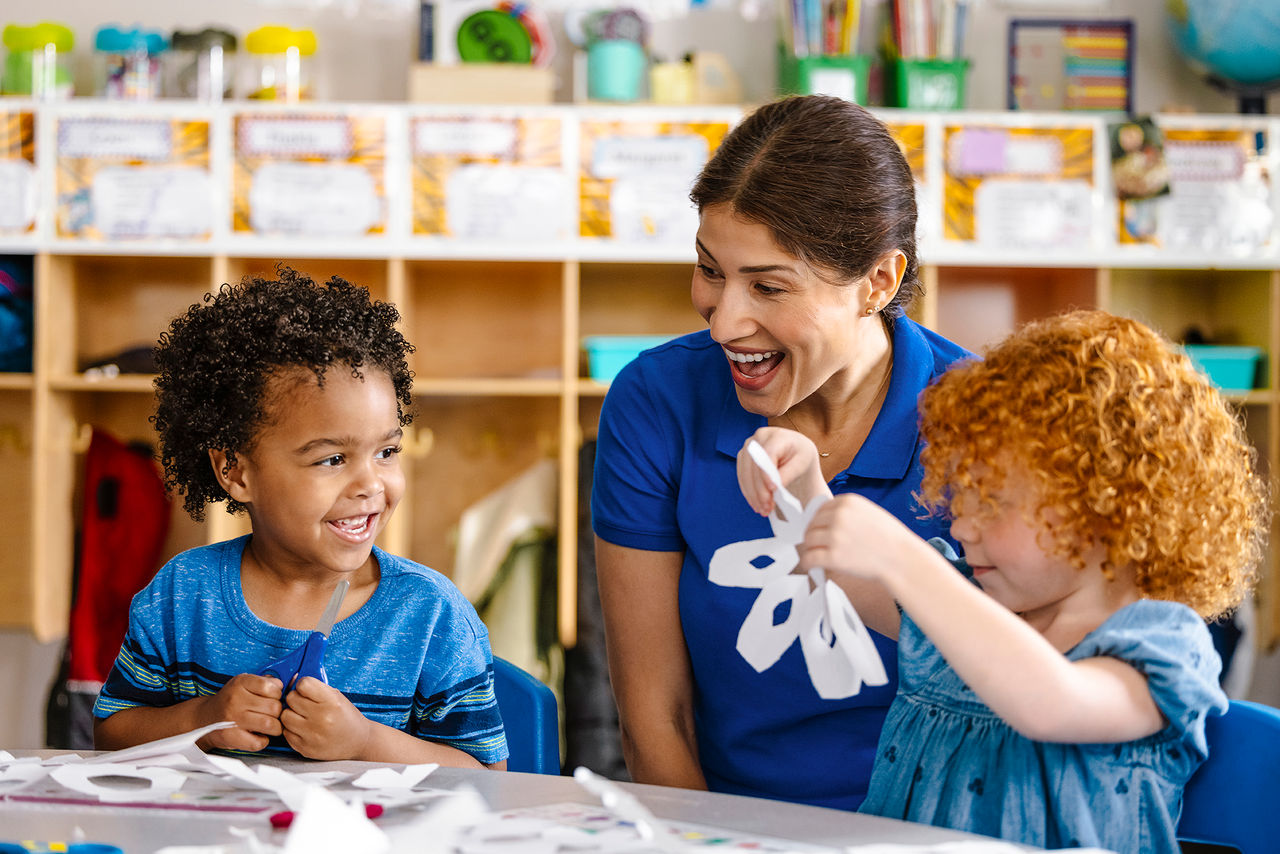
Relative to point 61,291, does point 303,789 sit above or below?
below

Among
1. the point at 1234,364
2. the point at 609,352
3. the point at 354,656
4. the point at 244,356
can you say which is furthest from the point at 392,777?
the point at 1234,364

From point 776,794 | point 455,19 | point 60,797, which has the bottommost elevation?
point 776,794

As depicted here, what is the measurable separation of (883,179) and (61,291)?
209cm

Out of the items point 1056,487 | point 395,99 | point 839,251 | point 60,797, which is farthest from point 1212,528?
point 395,99

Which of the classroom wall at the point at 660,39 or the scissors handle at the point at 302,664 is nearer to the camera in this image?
the scissors handle at the point at 302,664

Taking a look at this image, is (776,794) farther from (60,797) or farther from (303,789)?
(60,797)

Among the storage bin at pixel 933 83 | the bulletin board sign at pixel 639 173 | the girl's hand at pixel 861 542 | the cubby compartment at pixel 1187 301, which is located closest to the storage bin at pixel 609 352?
the bulletin board sign at pixel 639 173

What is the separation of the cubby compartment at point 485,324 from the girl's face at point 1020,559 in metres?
1.99

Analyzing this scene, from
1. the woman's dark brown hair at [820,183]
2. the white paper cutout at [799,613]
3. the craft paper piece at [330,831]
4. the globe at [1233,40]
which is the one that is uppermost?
the globe at [1233,40]

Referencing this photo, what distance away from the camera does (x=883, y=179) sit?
1.19 m

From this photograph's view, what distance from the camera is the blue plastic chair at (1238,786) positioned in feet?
2.65

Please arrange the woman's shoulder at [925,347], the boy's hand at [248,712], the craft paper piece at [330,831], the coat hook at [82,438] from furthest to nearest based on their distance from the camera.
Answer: the coat hook at [82,438] < the woman's shoulder at [925,347] < the boy's hand at [248,712] < the craft paper piece at [330,831]

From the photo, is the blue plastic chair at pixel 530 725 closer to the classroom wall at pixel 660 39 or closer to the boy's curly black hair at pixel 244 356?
the boy's curly black hair at pixel 244 356

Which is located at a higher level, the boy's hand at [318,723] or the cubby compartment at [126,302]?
the cubby compartment at [126,302]
